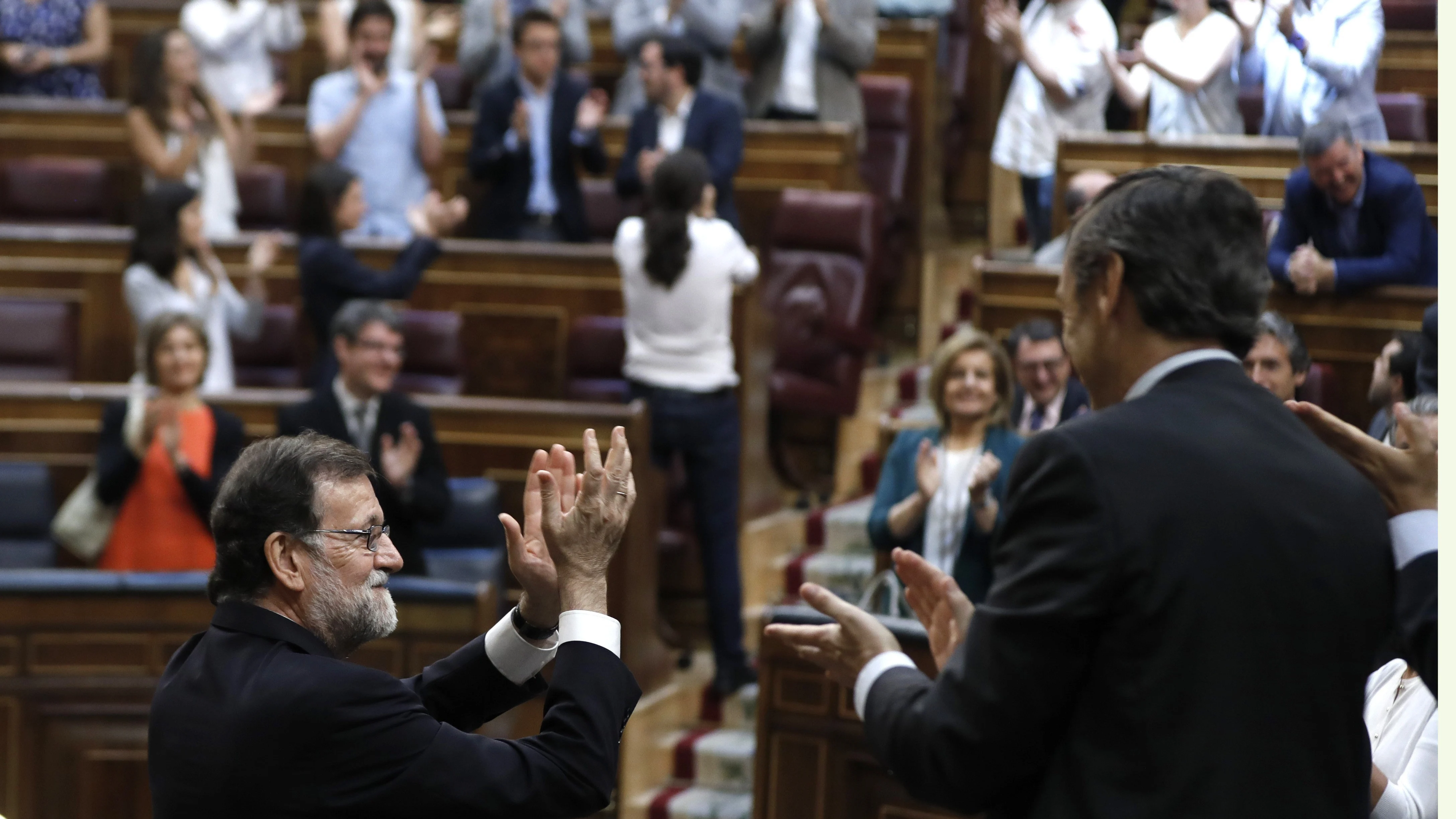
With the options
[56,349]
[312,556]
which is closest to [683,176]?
[56,349]

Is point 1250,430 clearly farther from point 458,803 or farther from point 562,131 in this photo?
point 562,131

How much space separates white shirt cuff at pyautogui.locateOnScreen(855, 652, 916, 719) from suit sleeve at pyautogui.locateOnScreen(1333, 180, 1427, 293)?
2.02 m

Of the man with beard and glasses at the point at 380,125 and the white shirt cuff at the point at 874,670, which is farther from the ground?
the man with beard and glasses at the point at 380,125

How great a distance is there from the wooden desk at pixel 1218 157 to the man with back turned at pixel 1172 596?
78.9 inches

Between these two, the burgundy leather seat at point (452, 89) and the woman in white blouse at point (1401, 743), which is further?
the burgundy leather seat at point (452, 89)

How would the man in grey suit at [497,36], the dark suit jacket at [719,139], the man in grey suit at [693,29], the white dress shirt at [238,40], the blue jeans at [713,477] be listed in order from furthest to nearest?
the white dress shirt at [238,40], the man in grey suit at [497,36], the man in grey suit at [693,29], the dark suit jacket at [719,139], the blue jeans at [713,477]

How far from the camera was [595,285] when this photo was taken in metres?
3.62

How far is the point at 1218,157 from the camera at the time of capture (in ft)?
10.7

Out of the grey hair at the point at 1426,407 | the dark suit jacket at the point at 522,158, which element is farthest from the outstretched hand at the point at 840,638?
the dark suit jacket at the point at 522,158

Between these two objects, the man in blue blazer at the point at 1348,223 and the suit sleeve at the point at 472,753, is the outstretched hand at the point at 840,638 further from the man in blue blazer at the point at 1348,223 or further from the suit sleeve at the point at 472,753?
the man in blue blazer at the point at 1348,223

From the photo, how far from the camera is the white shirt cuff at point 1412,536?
99 cm

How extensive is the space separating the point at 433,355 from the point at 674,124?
29.9 inches

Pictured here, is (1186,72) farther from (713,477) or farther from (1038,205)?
(713,477)

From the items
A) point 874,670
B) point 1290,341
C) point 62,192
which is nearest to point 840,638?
point 874,670
